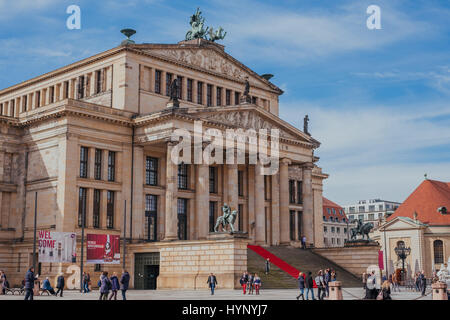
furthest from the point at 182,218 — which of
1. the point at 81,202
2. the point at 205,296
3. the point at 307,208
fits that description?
the point at 205,296

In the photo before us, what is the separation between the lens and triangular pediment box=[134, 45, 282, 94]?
203ft

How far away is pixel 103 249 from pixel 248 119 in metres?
18.8

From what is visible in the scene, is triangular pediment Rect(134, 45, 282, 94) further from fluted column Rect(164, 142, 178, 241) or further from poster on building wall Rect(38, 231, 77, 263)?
poster on building wall Rect(38, 231, 77, 263)

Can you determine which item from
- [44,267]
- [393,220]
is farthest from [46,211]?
[393,220]

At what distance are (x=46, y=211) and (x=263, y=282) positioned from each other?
19263 millimetres

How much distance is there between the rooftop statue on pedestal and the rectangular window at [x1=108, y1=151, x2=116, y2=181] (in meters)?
17.5

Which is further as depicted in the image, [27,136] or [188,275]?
[27,136]

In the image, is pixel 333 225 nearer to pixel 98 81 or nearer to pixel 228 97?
pixel 228 97

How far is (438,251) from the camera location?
90688 mm
